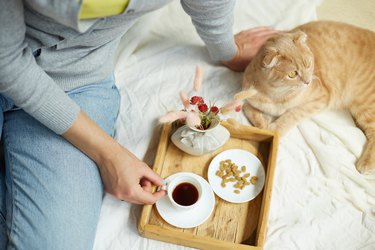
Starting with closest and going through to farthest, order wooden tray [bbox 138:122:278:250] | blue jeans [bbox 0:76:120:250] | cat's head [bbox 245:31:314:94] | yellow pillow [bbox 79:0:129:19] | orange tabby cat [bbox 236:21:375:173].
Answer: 1. yellow pillow [bbox 79:0:129:19]
2. blue jeans [bbox 0:76:120:250]
3. wooden tray [bbox 138:122:278:250]
4. cat's head [bbox 245:31:314:94]
5. orange tabby cat [bbox 236:21:375:173]

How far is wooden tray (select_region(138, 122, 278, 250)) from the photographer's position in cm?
99

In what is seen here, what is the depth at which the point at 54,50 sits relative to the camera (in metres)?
0.89

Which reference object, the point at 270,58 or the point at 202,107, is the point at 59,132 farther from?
the point at 270,58

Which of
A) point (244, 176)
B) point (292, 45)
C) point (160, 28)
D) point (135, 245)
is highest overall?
point (292, 45)

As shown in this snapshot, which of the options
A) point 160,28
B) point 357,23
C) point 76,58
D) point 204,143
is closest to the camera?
point 76,58

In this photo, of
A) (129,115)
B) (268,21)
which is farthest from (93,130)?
(268,21)

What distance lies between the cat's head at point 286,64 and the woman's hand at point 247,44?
0.15 m

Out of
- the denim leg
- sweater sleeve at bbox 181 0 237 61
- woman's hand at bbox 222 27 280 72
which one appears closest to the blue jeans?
the denim leg

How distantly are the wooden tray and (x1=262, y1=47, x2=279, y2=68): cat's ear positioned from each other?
7.9 inches

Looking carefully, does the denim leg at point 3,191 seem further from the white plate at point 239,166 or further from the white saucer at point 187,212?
the white plate at point 239,166

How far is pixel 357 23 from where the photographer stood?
1.67 meters

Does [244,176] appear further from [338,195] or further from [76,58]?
[76,58]

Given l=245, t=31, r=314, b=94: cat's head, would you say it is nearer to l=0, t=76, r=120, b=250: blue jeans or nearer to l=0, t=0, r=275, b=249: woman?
l=0, t=0, r=275, b=249: woman

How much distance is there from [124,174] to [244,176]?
1.19ft
